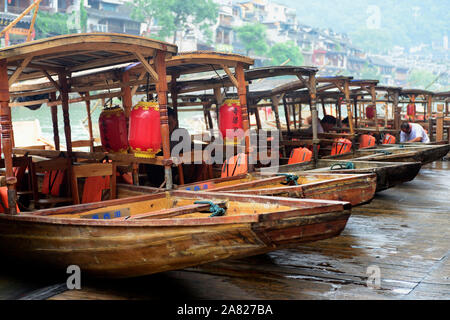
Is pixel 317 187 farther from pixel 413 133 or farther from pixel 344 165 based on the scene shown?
pixel 413 133

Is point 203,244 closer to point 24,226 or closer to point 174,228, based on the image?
point 174,228

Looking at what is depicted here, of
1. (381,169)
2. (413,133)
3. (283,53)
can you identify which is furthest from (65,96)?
(283,53)

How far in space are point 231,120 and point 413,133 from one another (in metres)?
6.16

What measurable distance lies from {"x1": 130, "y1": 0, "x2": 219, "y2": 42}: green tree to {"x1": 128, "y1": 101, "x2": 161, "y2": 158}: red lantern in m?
37.9

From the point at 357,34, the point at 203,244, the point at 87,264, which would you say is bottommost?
the point at 87,264

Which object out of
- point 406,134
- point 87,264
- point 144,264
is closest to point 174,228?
point 144,264

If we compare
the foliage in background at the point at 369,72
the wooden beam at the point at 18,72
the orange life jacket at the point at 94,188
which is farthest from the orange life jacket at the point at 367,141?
the foliage in background at the point at 369,72

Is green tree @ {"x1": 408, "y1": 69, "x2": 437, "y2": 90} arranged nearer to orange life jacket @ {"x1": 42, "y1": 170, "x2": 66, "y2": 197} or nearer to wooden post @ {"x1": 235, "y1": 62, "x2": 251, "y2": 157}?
wooden post @ {"x1": 235, "y1": 62, "x2": 251, "y2": 157}

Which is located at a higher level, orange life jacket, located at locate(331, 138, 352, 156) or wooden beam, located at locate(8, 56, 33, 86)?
wooden beam, located at locate(8, 56, 33, 86)

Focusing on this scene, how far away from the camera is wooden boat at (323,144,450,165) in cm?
732

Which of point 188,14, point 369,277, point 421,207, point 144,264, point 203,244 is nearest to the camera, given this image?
Answer: point 203,244

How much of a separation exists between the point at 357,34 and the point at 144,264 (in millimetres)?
96964

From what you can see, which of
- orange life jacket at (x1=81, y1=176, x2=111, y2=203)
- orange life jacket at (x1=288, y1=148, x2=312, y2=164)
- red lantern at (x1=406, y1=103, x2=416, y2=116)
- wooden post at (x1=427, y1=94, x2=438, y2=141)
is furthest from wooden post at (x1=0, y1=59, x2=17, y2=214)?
red lantern at (x1=406, y1=103, x2=416, y2=116)
